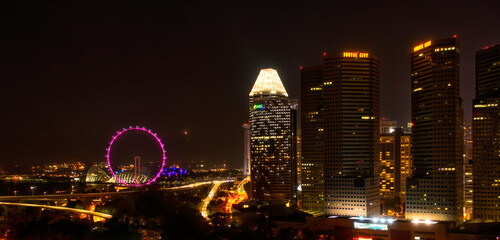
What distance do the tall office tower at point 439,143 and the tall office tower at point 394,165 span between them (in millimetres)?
16546

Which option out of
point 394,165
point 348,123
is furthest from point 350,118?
point 394,165

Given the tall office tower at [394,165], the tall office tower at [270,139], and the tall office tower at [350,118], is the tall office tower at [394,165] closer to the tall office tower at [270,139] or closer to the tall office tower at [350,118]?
the tall office tower at [350,118]

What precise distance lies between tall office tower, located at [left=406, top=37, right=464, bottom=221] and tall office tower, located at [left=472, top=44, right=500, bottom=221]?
1.56 m

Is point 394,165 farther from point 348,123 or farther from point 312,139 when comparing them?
point 348,123

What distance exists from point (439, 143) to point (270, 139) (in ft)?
94.6

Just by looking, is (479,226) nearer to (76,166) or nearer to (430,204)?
(430,204)

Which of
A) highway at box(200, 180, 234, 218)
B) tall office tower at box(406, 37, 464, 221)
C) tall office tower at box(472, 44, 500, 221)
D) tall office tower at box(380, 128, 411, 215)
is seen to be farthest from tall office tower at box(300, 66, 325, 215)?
tall office tower at box(472, 44, 500, 221)

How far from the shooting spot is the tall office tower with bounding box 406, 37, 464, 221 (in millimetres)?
49781

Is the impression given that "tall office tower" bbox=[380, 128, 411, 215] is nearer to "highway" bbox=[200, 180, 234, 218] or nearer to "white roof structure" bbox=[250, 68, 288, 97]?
"white roof structure" bbox=[250, 68, 288, 97]

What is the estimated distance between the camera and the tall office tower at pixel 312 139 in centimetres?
6203

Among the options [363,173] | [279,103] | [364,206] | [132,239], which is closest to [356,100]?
[363,173]

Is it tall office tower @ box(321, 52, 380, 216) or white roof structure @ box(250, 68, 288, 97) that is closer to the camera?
tall office tower @ box(321, 52, 380, 216)

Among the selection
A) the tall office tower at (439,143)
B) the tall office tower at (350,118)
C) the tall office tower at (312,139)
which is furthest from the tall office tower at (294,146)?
Answer: the tall office tower at (439,143)

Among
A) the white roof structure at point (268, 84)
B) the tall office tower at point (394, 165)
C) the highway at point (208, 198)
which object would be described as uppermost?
the white roof structure at point (268, 84)
